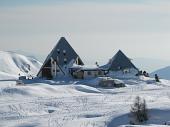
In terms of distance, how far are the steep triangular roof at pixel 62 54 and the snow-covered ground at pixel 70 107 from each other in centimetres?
1984

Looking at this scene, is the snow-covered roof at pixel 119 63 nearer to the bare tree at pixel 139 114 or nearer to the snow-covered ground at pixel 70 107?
the snow-covered ground at pixel 70 107

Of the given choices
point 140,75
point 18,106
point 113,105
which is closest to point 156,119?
point 113,105

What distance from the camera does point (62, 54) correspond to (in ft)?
291

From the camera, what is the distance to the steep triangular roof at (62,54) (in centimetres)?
8762

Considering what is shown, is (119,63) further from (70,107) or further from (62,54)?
(70,107)

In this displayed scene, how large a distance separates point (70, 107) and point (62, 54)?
135ft

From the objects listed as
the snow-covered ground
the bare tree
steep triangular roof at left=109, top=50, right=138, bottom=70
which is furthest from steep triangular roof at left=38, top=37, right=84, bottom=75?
the bare tree

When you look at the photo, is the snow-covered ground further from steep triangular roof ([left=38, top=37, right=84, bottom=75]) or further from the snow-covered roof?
steep triangular roof ([left=38, top=37, right=84, bottom=75])

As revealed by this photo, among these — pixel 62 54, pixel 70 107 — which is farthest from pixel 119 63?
pixel 70 107

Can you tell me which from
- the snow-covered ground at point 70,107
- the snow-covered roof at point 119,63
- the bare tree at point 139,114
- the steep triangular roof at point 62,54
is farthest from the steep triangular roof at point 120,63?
the bare tree at point 139,114

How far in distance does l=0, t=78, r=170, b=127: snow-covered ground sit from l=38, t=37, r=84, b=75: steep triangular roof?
19.8m

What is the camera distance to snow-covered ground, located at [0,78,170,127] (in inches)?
1505

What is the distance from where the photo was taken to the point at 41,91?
60.4 metres

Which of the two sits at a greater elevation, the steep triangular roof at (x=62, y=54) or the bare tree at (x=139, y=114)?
the steep triangular roof at (x=62, y=54)
